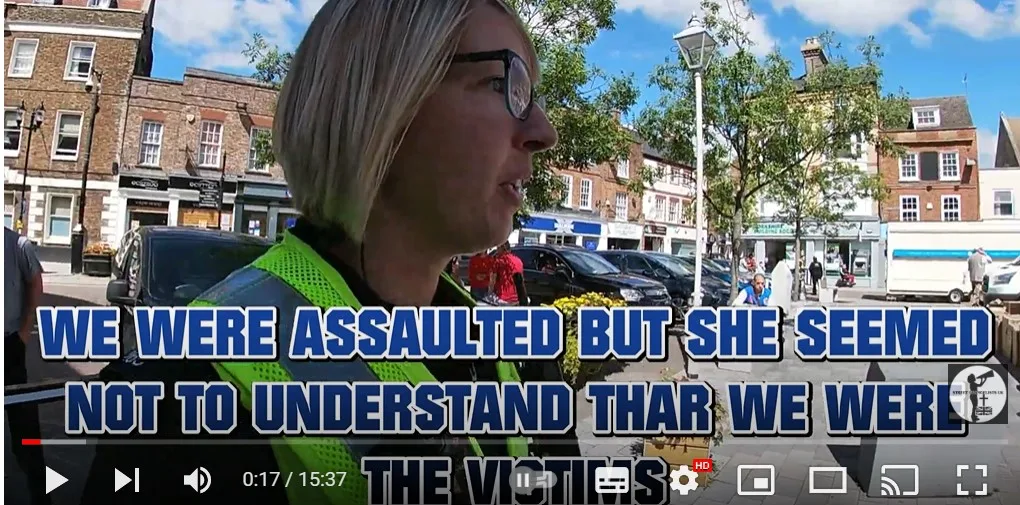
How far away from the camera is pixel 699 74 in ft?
5.35

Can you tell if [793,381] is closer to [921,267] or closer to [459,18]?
[921,267]

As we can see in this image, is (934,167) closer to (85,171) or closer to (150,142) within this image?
(150,142)

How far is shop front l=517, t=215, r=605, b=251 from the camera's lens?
1613 millimetres

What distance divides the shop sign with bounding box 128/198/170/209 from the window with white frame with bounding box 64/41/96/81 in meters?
0.34

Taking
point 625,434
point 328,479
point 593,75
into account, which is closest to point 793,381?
point 625,434

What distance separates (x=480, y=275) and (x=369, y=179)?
697 millimetres

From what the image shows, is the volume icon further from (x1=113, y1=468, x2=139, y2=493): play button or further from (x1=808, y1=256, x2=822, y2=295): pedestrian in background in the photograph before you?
(x1=808, y1=256, x2=822, y2=295): pedestrian in background

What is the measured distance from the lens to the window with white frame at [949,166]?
1.56 metres

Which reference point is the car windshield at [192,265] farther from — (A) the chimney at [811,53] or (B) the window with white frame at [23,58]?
→ (A) the chimney at [811,53]

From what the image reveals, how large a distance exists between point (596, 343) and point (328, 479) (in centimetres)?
73

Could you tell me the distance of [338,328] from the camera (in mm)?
868

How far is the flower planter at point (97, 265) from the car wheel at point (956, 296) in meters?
2.18

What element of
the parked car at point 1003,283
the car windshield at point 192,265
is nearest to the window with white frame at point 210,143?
the car windshield at point 192,265
